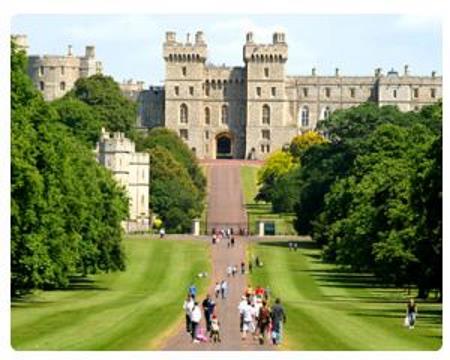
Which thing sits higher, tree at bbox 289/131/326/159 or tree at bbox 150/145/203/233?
tree at bbox 289/131/326/159

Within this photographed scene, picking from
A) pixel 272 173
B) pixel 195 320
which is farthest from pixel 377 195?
pixel 272 173

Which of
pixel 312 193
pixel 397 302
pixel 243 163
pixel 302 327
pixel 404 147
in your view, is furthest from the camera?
pixel 243 163

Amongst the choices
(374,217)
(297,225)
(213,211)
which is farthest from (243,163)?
(374,217)

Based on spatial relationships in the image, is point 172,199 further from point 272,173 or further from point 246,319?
point 246,319

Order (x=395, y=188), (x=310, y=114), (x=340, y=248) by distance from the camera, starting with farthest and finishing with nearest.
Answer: (x=310, y=114)
(x=340, y=248)
(x=395, y=188)

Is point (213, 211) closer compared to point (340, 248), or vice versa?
point (340, 248)

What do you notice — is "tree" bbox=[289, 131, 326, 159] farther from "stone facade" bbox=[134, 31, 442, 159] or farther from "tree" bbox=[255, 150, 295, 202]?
"stone facade" bbox=[134, 31, 442, 159]

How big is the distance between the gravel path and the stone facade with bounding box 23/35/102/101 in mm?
23854

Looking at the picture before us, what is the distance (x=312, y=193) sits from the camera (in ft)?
302

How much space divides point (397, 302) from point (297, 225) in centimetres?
4278

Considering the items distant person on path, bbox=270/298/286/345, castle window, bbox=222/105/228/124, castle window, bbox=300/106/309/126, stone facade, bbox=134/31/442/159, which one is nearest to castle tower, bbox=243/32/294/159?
stone facade, bbox=134/31/442/159

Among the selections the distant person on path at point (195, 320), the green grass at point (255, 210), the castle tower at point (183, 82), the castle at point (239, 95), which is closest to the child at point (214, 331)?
the distant person on path at point (195, 320)

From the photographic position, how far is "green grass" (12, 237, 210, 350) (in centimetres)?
3288

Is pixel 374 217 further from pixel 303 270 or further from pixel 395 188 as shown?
pixel 303 270
